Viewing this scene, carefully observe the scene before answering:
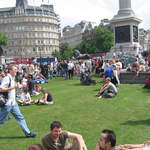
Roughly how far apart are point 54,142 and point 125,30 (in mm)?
46459

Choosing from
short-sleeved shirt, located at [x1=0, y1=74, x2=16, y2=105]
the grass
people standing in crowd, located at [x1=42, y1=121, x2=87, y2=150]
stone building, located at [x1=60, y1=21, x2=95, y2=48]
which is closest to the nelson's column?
the grass

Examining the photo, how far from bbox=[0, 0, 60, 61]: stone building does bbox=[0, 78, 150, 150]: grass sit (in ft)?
443

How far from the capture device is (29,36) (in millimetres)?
153500

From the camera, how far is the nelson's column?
50.6 meters

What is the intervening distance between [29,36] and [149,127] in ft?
479

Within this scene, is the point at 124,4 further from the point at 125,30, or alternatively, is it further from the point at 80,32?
the point at 80,32

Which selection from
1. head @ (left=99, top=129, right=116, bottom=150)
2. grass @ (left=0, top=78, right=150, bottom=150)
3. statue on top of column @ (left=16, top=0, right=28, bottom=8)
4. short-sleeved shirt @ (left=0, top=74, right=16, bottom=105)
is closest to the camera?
head @ (left=99, top=129, right=116, bottom=150)

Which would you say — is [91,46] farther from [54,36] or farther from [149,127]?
[149,127]

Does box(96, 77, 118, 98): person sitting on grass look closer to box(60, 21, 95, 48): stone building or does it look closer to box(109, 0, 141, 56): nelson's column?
box(109, 0, 141, 56): nelson's column

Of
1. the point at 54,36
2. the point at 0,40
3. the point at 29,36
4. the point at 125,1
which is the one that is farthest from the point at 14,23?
the point at 125,1

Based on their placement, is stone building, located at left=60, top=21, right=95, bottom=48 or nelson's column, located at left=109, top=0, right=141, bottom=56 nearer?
nelson's column, located at left=109, top=0, right=141, bottom=56

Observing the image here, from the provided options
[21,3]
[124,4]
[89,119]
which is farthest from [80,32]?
[89,119]

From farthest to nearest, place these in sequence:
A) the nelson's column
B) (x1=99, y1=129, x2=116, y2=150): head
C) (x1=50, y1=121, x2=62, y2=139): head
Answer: the nelson's column
(x1=50, y1=121, x2=62, y2=139): head
(x1=99, y1=129, x2=116, y2=150): head

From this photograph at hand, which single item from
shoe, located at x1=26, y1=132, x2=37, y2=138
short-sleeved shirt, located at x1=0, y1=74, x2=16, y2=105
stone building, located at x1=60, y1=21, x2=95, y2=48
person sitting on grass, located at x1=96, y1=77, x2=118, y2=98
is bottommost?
shoe, located at x1=26, y1=132, x2=37, y2=138
